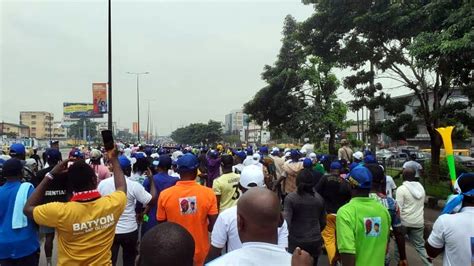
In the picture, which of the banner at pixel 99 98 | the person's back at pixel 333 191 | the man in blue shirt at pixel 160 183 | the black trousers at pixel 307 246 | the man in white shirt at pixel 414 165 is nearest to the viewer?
the black trousers at pixel 307 246

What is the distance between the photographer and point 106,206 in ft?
10.9

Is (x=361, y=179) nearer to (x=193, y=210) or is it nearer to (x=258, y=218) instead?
(x=193, y=210)

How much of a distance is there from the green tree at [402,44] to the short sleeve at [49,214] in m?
7.31

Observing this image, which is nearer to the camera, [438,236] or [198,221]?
[438,236]

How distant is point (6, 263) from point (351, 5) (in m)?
11.6

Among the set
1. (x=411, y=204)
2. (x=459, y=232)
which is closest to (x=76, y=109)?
(x=411, y=204)

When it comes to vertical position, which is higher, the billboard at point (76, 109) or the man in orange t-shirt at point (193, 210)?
the billboard at point (76, 109)

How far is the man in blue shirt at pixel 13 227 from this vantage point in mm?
3875

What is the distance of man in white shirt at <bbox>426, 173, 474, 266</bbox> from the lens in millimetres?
3176

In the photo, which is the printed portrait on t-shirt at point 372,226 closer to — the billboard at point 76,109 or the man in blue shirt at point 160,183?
the man in blue shirt at point 160,183

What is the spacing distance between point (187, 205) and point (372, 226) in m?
1.74

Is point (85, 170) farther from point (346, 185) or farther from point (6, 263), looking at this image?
point (346, 185)

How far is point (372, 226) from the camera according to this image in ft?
12.6

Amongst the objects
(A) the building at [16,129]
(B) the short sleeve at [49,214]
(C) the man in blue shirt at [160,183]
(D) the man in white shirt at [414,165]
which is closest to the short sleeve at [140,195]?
(C) the man in blue shirt at [160,183]
